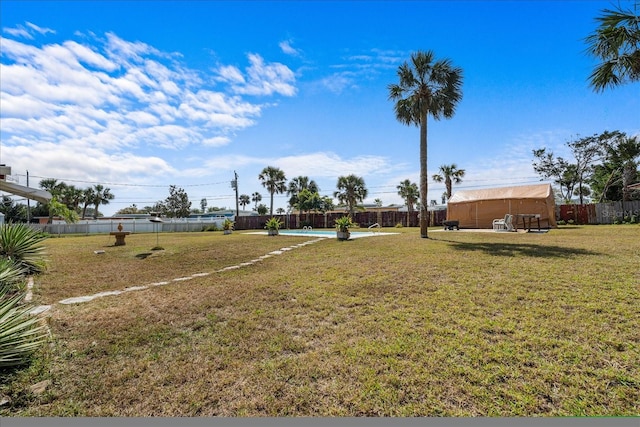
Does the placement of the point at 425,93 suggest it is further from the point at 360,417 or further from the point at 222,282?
the point at 360,417

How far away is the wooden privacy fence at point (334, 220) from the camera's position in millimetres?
29025

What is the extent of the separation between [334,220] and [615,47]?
27.7 meters

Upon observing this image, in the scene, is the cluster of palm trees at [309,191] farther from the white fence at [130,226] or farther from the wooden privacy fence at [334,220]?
the white fence at [130,226]

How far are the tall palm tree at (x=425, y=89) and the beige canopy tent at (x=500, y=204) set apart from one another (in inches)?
344

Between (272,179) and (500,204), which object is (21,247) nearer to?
(500,204)

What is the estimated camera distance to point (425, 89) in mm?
13789

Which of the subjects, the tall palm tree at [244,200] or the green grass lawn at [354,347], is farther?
the tall palm tree at [244,200]

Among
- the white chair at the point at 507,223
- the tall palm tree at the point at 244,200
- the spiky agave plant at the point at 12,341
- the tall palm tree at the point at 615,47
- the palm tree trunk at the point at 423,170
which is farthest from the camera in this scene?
the tall palm tree at the point at 244,200

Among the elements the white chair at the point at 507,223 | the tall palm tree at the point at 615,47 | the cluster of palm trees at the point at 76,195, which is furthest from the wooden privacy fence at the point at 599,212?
the cluster of palm trees at the point at 76,195

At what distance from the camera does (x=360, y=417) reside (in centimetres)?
219

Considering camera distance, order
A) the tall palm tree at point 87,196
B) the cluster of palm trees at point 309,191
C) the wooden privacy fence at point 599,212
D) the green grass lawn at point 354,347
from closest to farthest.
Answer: the green grass lawn at point 354,347 < the wooden privacy fence at point 599,212 < the cluster of palm trees at point 309,191 < the tall palm tree at point 87,196

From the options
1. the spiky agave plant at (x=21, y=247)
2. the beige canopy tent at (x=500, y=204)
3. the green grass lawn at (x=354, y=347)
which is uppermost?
the beige canopy tent at (x=500, y=204)

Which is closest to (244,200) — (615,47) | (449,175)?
(449,175)

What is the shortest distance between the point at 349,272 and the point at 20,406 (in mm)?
5126
